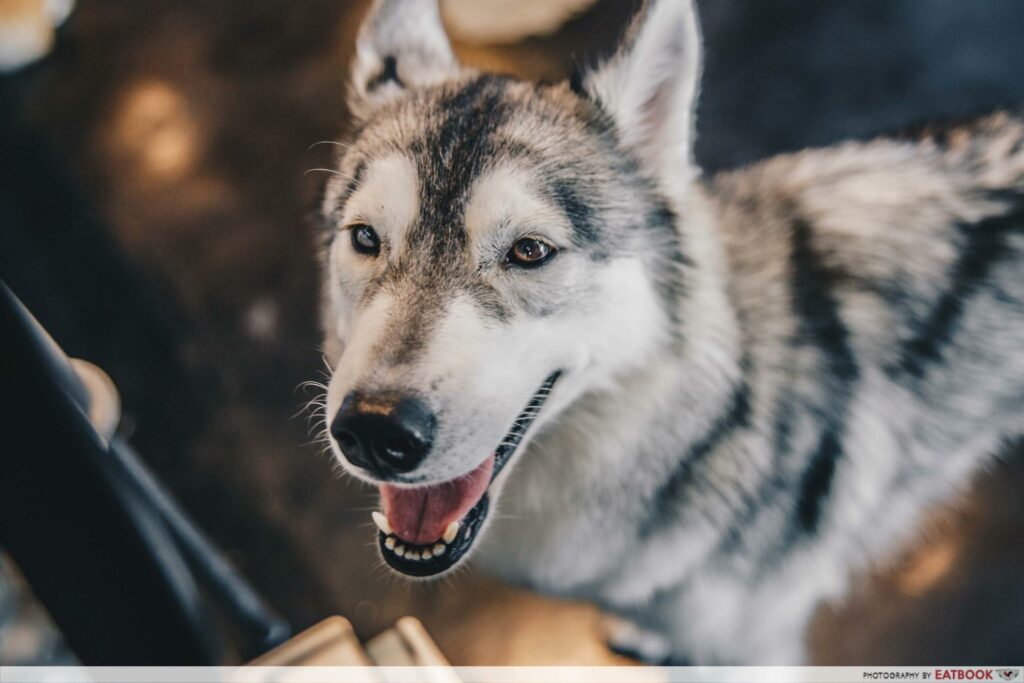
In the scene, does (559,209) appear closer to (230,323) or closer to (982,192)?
(982,192)

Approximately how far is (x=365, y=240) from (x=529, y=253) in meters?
0.19

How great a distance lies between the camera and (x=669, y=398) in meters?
0.77

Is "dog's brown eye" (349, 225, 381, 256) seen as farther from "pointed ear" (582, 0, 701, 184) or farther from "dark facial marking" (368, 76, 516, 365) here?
"pointed ear" (582, 0, 701, 184)

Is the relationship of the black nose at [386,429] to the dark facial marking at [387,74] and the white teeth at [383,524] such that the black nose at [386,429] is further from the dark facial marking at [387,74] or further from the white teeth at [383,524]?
the dark facial marking at [387,74]

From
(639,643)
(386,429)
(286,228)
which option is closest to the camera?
(386,429)

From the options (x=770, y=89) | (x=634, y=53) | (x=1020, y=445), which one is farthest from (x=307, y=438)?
(x=1020, y=445)

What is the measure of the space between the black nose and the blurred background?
0.39m

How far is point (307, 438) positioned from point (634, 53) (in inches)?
31.2

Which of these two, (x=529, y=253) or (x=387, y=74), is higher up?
(x=387, y=74)

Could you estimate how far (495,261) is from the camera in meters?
0.66

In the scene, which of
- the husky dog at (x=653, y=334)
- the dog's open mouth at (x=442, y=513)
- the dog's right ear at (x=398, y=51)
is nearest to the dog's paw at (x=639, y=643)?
the husky dog at (x=653, y=334)

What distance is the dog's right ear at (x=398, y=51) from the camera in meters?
0.78

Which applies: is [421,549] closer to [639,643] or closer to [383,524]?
[383,524]

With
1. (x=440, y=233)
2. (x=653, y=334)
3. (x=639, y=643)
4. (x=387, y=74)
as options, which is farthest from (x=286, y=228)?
(x=639, y=643)
